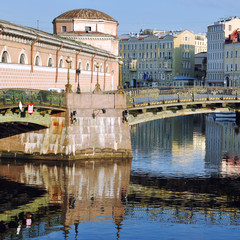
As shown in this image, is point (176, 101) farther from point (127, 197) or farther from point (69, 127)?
point (127, 197)

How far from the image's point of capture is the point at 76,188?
151 ft

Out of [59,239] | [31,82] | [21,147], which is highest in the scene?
[31,82]

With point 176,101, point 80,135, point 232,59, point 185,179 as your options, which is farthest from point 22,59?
point 232,59

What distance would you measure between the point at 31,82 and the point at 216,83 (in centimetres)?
12732

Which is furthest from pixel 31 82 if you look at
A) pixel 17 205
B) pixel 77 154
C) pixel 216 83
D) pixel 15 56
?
pixel 216 83

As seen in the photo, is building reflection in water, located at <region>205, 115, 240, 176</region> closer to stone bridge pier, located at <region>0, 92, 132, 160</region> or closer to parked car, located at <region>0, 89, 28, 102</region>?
stone bridge pier, located at <region>0, 92, 132, 160</region>

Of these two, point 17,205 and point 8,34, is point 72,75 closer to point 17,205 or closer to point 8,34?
point 8,34

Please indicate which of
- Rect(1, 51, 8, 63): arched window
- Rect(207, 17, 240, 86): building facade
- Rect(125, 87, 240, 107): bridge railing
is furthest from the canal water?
Rect(207, 17, 240, 86): building facade

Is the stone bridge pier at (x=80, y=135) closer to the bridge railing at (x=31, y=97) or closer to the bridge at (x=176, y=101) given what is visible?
A: the bridge railing at (x=31, y=97)

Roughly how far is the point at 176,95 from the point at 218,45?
119211 mm

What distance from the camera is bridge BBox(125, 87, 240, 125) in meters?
58.4

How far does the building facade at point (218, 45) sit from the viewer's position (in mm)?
173337

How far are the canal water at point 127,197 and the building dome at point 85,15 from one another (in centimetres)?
3303

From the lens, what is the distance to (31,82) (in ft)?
191
